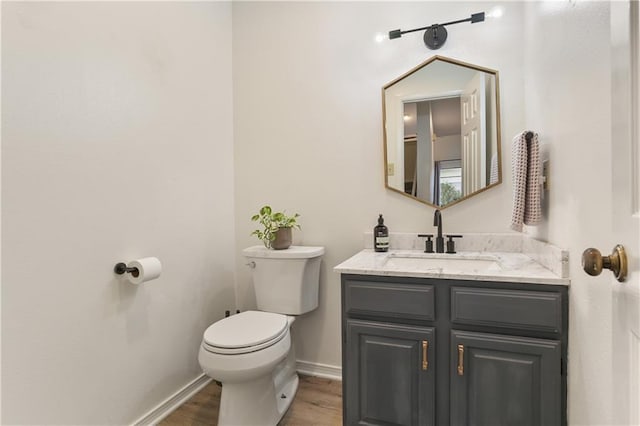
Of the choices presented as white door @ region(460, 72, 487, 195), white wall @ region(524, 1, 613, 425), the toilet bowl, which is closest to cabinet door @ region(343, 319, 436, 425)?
the toilet bowl

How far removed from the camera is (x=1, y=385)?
1077 millimetres

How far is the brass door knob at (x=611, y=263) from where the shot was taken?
0.57 meters

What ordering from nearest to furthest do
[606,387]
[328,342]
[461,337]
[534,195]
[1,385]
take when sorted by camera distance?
[606,387] → [1,385] → [461,337] → [534,195] → [328,342]

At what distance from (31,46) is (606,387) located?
2.09m

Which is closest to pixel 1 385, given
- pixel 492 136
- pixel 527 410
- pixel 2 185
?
pixel 2 185

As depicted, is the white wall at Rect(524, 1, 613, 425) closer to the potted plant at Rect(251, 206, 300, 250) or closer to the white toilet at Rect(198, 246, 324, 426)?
the white toilet at Rect(198, 246, 324, 426)

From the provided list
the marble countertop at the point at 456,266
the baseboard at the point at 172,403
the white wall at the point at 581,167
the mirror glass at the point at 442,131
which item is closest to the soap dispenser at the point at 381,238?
the marble countertop at the point at 456,266

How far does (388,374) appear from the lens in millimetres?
1359

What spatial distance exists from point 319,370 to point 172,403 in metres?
0.86

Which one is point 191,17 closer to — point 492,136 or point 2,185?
point 2,185

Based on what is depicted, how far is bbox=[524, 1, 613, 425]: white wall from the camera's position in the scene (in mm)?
854

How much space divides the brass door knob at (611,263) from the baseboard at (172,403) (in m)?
1.90

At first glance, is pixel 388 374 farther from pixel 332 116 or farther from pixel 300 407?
pixel 332 116

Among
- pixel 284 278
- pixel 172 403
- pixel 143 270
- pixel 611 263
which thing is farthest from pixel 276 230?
pixel 611 263
